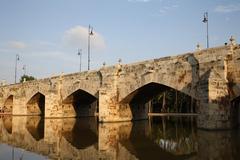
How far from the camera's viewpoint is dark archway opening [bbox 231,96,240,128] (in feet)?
59.3

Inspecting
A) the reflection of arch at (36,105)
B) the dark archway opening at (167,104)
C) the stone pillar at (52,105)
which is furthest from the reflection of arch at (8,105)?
the dark archway opening at (167,104)

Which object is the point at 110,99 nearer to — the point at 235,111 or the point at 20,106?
the point at 235,111

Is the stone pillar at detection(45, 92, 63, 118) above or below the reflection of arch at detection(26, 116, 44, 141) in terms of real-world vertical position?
above

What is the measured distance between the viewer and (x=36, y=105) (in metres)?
41.0

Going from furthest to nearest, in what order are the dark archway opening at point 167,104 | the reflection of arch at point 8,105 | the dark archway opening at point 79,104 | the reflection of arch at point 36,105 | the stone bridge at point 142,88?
the reflection of arch at point 8,105 < the reflection of arch at point 36,105 < the dark archway opening at point 79,104 < the dark archway opening at point 167,104 < the stone bridge at point 142,88

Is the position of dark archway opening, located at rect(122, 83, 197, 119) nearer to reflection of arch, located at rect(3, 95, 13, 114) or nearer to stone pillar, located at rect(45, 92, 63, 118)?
stone pillar, located at rect(45, 92, 63, 118)

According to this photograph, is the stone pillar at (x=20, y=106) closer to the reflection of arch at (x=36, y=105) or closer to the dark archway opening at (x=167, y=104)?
the reflection of arch at (x=36, y=105)

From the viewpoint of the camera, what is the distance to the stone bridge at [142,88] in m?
17.4

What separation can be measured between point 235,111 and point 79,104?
66.8 feet

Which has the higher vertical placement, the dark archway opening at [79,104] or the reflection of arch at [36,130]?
the dark archway opening at [79,104]

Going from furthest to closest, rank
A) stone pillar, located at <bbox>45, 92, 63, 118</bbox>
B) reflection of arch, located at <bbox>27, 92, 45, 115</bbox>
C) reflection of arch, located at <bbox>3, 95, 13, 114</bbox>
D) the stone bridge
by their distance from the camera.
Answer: reflection of arch, located at <bbox>3, 95, 13, 114</bbox>
reflection of arch, located at <bbox>27, 92, 45, 115</bbox>
stone pillar, located at <bbox>45, 92, 63, 118</bbox>
the stone bridge

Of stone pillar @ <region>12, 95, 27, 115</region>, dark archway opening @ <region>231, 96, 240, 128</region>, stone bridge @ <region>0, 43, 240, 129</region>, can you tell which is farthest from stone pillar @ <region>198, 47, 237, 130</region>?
stone pillar @ <region>12, 95, 27, 115</region>

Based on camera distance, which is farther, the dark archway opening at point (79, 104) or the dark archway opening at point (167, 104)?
the dark archway opening at point (79, 104)

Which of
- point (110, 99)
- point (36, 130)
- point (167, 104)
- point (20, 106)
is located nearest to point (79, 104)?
point (20, 106)
